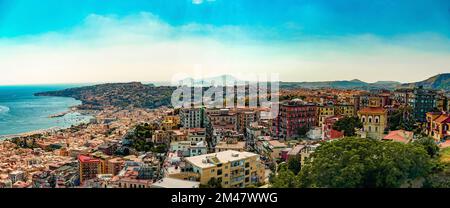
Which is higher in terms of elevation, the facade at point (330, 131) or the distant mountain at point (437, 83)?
the distant mountain at point (437, 83)

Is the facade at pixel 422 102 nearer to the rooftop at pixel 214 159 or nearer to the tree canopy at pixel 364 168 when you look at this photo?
the tree canopy at pixel 364 168

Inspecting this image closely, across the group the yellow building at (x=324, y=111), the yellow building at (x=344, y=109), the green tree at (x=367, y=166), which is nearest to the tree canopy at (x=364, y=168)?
the green tree at (x=367, y=166)

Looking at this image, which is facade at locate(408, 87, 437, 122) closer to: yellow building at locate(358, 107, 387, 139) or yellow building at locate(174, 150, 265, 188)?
yellow building at locate(358, 107, 387, 139)

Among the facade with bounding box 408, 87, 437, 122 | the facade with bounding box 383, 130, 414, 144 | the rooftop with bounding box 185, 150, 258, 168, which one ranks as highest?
the facade with bounding box 408, 87, 437, 122

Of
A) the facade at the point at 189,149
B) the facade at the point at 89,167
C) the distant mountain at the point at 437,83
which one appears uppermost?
the distant mountain at the point at 437,83

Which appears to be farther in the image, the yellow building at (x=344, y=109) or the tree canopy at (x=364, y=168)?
the yellow building at (x=344, y=109)

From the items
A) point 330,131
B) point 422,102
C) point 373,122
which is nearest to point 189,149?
point 330,131

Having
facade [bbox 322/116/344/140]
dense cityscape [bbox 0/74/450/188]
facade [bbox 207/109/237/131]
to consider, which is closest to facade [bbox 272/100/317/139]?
dense cityscape [bbox 0/74/450/188]
